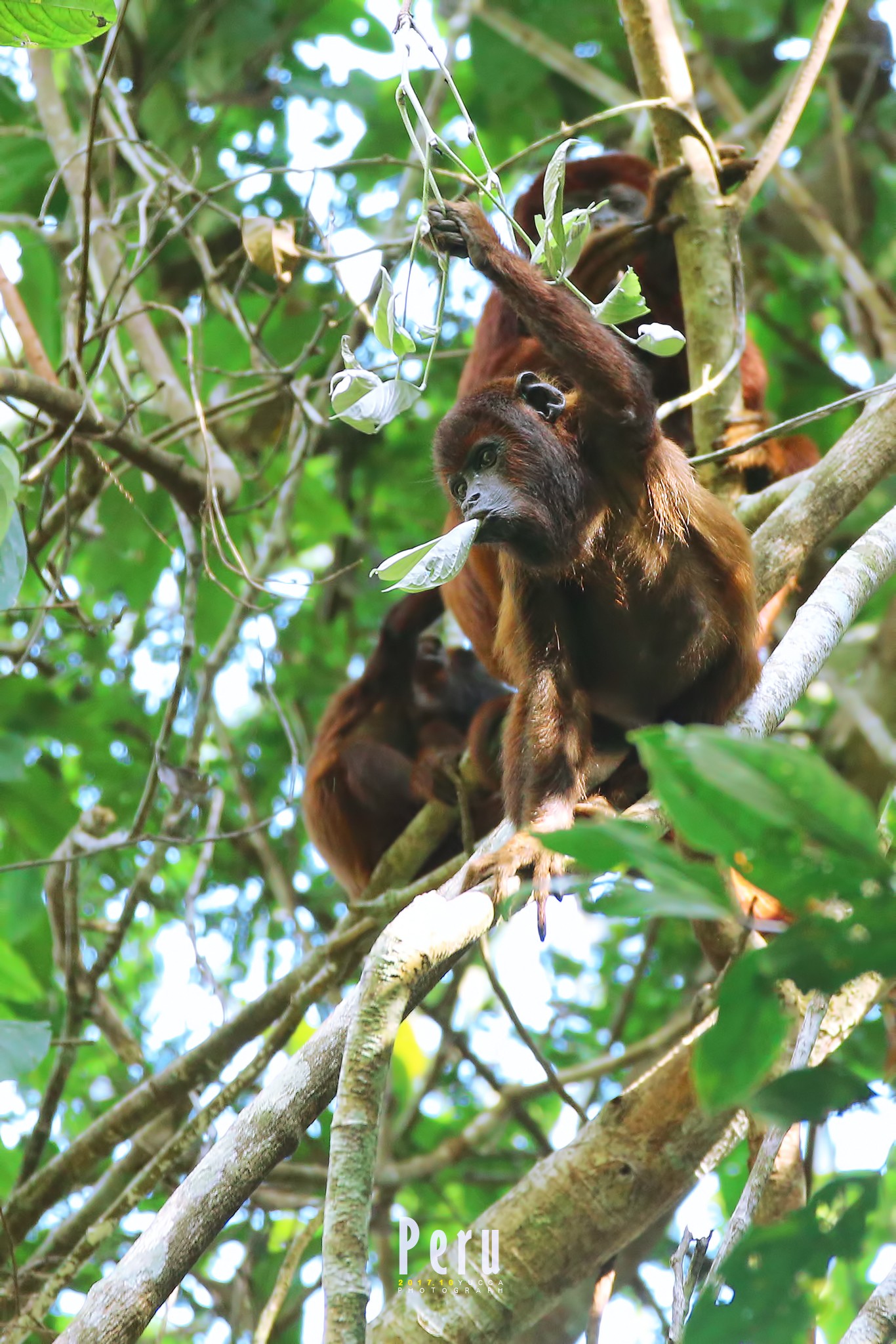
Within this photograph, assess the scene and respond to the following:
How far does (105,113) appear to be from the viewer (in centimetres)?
487

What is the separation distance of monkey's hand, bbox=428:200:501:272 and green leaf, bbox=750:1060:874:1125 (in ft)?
6.22

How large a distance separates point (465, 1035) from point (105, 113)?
3.90 m

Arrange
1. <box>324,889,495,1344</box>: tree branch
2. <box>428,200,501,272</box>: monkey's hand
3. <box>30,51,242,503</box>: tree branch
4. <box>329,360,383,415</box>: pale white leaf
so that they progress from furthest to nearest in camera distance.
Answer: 1. <box>30,51,242,503</box>: tree branch
2. <box>428,200,501,272</box>: monkey's hand
3. <box>329,360,383,415</box>: pale white leaf
4. <box>324,889,495,1344</box>: tree branch

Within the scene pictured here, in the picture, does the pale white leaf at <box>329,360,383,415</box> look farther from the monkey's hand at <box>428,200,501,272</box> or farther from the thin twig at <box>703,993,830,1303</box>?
the thin twig at <box>703,993,830,1303</box>

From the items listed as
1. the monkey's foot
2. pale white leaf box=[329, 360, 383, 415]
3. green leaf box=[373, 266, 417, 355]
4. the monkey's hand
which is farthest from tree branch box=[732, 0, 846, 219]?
the monkey's foot

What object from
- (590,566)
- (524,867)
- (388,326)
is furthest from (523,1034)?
(388,326)

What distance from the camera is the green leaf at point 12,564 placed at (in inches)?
105

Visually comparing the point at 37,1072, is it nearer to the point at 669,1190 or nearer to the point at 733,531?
the point at 669,1190

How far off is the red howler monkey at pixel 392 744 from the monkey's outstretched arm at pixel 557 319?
1881 millimetres

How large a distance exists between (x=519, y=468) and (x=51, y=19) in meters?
1.34

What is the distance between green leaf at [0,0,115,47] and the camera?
243 centimetres

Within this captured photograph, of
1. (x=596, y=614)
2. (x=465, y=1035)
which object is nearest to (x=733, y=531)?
(x=596, y=614)

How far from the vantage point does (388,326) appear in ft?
7.73

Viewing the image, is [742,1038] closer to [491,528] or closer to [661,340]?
[661,340]
